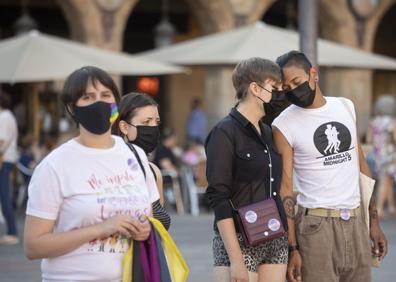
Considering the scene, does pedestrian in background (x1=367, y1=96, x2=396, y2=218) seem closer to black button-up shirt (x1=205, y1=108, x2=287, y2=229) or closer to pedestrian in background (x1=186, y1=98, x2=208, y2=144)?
pedestrian in background (x1=186, y1=98, x2=208, y2=144)

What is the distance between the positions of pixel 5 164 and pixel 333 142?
6480 mm

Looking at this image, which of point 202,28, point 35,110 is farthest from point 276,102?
point 202,28

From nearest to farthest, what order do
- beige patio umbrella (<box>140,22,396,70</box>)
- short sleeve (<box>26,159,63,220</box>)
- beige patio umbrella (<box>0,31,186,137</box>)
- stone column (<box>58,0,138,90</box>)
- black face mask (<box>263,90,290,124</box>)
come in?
short sleeve (<box>26,159,63,220</box>) → black face mask (<box>263,90,290,124</box>) → beige patio umbrella (<box>0,31,186,137</box>) → beige patio umbrella (<box>140,22,396,70</box>) → stone column (<box>58,0,138,90</box>)

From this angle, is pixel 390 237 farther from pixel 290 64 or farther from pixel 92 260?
pixel 92 260

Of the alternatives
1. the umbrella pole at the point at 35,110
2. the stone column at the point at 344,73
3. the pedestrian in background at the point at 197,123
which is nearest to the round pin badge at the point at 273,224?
the umbrella pole at the point at 35,110

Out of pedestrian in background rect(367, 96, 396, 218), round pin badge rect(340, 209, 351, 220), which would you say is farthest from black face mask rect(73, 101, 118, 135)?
pedestrian in background rect(367, 96, 396, 218)

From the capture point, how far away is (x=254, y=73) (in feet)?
14.6

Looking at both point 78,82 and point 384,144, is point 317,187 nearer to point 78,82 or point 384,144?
point 78,82

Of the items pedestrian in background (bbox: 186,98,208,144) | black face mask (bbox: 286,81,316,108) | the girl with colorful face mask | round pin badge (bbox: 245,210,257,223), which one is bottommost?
pedestrian in background (bbox: 186,98,208,144)

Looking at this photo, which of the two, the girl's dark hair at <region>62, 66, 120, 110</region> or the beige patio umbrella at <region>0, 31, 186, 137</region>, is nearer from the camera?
the girl's dark hair at <region>62, 66, 120, 110</region>

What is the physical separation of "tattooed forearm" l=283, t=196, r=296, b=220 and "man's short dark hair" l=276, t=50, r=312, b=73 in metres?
0.61

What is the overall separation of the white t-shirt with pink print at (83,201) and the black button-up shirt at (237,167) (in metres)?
0.92

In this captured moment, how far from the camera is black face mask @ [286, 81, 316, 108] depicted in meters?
4.61

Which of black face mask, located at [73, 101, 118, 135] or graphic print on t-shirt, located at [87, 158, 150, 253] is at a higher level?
black face mask, located at [73, 101, 118, 135]
